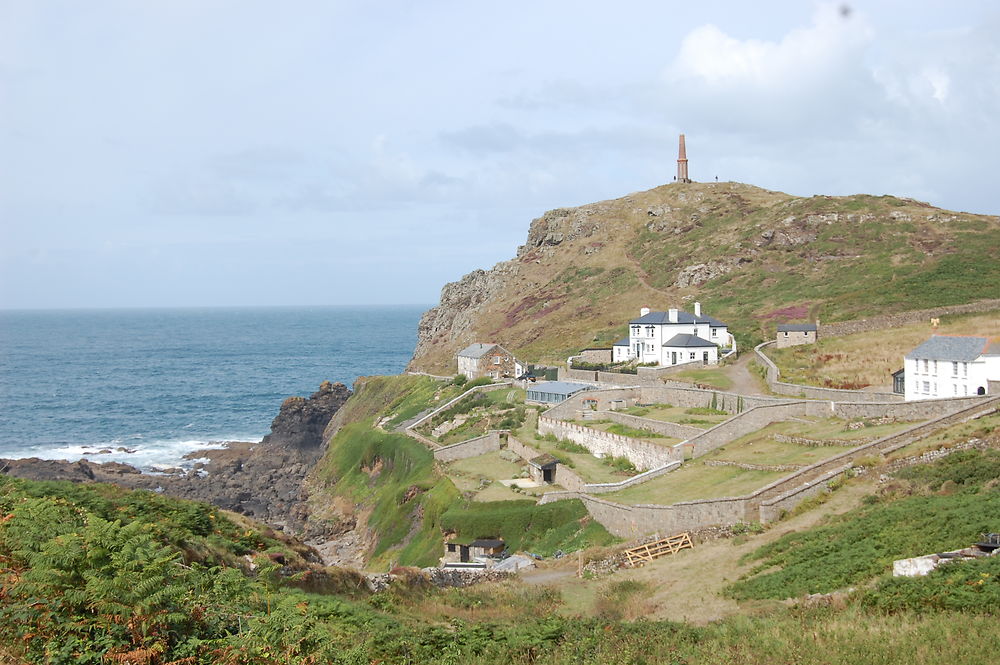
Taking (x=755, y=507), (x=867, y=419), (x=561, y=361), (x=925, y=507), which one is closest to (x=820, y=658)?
(x=925, y=507)

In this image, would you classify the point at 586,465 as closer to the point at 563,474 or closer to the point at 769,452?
the point at 563,474

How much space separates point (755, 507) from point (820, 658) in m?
16.8

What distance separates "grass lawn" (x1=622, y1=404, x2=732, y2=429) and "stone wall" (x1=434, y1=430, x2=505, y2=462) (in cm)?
957

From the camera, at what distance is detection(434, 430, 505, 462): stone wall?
175 ft

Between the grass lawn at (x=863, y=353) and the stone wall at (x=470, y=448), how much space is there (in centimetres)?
2033

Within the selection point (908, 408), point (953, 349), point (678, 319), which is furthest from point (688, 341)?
point (908, 408)

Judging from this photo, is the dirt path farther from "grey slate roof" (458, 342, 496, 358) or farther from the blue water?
the blue water

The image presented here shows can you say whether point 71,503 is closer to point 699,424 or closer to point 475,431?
point 699,424

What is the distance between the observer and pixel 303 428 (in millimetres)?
90688

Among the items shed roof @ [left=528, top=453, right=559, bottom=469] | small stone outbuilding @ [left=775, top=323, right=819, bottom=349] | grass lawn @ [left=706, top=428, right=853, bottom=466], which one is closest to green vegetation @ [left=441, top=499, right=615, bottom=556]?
shed roof @ [left=528, top=453, right=559, bottom=469]

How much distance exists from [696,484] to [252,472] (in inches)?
2200

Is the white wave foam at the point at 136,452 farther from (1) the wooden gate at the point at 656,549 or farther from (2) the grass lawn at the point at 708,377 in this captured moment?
(1) the wooden gate at the point at 656,549

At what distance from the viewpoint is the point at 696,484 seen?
34.6 metres

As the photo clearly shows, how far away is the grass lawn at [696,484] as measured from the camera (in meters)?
32.2
